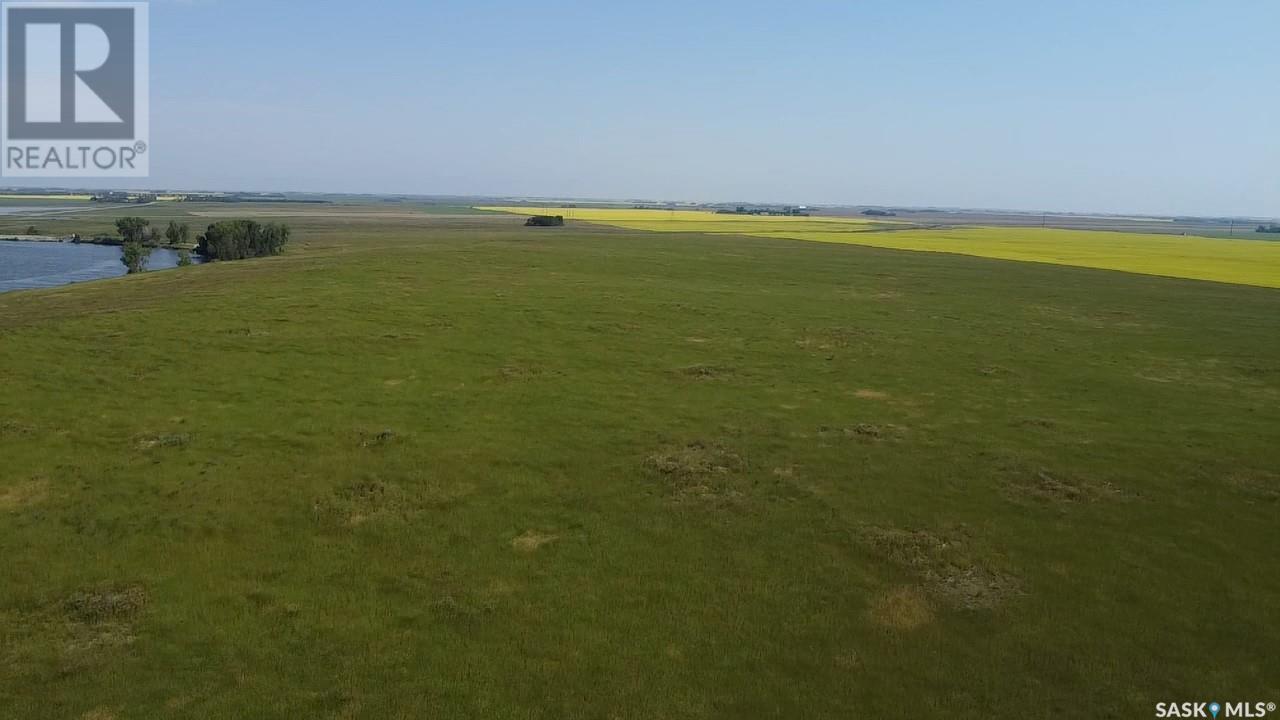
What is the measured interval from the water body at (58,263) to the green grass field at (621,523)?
47.0m

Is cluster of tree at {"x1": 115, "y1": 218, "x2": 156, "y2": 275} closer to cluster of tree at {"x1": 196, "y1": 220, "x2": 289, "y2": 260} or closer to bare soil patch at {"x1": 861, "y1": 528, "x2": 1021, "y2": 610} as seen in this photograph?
cluster of tree at {"x1": 196, "y1": 220, "x2": 289, "y2": 260}

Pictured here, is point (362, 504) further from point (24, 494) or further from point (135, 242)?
point (135, 242)

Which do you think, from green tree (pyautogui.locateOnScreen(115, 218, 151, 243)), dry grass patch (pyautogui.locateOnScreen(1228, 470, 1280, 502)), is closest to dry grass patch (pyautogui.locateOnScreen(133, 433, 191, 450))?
dry grass patch (pyautogui.locateOnScreen(1228, 470, 1280, 502))

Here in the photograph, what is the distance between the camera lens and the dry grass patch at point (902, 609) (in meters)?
15.7

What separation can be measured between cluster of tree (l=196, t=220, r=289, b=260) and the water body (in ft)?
18.6

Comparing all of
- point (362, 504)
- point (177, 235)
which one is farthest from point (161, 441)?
point (177, 235)

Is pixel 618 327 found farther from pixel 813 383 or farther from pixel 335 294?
pixel 335 294

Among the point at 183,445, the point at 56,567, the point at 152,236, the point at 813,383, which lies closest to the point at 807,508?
the point at 813,383

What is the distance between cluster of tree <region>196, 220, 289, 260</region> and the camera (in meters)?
98.4

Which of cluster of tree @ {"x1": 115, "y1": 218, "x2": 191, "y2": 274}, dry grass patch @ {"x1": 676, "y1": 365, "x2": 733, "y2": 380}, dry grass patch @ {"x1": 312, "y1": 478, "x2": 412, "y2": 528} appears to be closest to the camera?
dry grass patch @ {"x1": 312, "y1": 478, "x2": 412, "y2": 528}

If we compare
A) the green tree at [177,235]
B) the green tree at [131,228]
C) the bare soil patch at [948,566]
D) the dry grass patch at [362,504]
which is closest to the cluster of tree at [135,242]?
the green tree at [131,228]

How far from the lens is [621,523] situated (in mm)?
20125

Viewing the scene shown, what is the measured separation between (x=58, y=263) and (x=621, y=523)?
10843 centimetres

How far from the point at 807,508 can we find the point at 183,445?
20.7 metres
